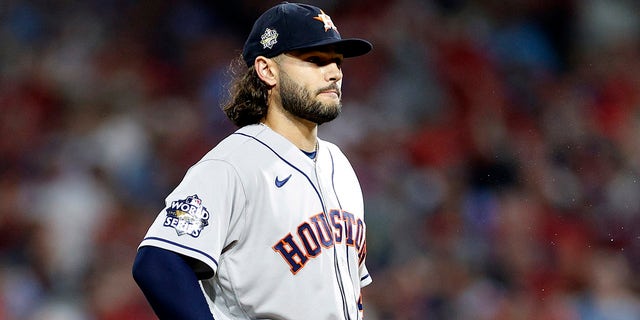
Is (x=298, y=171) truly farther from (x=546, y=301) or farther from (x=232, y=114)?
(x=546, y=301)

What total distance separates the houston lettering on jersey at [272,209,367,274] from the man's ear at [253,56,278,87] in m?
0.37

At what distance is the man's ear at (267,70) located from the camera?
2.19 m

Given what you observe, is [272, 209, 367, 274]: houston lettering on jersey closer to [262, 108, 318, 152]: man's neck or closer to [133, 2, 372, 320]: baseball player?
[133, 2, 372, 320]: baseball player

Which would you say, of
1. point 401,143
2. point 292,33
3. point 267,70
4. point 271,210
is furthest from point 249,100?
point 401,143

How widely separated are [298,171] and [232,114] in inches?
11.3

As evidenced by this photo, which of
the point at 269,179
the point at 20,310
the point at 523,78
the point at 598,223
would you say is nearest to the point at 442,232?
the point at 598,223

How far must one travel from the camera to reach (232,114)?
2.29m

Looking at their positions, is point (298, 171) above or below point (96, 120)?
above

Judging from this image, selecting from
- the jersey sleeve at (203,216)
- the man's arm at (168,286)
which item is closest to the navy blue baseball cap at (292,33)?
the jersey sleeve at (203,216)

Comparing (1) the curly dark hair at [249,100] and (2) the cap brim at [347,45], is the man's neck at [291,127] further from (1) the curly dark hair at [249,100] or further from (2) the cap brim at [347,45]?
(2) the cap brim at [347,45]

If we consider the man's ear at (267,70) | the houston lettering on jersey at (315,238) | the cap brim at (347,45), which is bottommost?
the houston lettering on jersey at (315,238)

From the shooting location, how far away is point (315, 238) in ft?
6.72

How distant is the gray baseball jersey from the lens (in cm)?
190

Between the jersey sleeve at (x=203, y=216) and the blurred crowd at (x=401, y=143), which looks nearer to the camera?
the jersey sleeve at (x=203, y=216)
